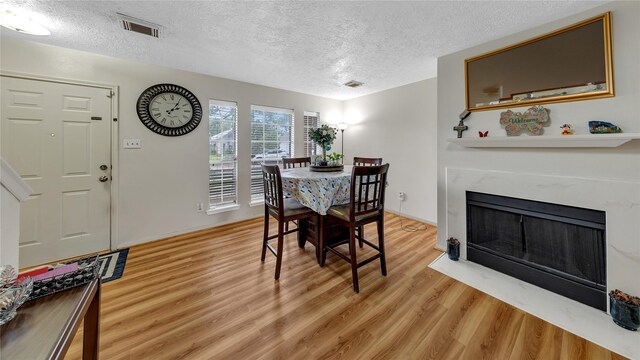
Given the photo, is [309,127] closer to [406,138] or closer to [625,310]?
[406,138]

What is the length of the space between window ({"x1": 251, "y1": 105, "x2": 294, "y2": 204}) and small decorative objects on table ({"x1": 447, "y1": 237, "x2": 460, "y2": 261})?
2918 mm

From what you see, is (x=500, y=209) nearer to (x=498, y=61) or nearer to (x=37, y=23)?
(x=498, y=61)

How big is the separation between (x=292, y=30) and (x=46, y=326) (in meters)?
2.37

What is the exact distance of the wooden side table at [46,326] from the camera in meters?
0.65

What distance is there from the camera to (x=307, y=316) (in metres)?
1.70

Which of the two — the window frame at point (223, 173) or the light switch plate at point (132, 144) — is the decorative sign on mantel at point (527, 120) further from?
the light switch plate at point (132, 144)

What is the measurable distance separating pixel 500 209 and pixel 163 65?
14.0 feet

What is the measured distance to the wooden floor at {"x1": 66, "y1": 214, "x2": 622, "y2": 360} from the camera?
1.42 meters

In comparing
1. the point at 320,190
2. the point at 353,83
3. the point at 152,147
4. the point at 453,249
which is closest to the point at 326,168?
the point at 320,190

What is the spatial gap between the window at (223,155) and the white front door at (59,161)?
118cm

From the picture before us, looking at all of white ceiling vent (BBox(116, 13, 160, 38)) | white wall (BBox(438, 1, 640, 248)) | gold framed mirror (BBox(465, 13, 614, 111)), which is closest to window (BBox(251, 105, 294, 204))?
white ceiling vent (BBox(116, 13, 160, 38))

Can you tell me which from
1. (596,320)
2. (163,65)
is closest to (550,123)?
(596,320)

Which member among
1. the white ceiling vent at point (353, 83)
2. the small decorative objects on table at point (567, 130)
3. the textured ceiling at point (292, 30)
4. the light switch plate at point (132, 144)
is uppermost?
the white ceiling vent at point (353, 83)

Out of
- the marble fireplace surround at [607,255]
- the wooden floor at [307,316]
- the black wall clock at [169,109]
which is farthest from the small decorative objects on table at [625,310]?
the black wall clock at [169,109]
